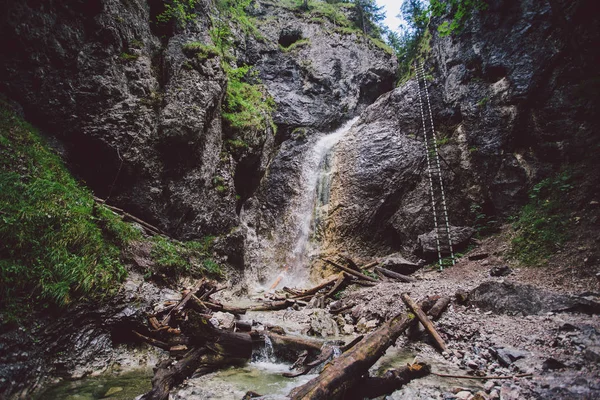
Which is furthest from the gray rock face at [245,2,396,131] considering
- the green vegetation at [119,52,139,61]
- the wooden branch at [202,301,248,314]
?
the wooden branch at [202,301,248,314]

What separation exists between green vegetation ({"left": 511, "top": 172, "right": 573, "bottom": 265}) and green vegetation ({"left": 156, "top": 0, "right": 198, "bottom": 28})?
1429 centimetres

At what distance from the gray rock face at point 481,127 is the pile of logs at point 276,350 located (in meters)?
7.15

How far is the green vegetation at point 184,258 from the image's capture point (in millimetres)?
7594

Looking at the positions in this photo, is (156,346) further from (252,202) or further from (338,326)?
(252,202)

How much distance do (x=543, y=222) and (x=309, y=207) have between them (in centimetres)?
1025

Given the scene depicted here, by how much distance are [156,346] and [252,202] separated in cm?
1121

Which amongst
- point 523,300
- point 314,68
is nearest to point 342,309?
point 523,300

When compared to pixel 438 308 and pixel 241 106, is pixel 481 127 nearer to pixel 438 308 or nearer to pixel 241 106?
pixel 438 308

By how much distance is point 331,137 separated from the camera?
64.1 ft

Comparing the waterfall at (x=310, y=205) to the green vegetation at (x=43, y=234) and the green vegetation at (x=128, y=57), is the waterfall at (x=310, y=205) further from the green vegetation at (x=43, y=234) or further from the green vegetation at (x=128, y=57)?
the green vegetation at (x=128, y=57)

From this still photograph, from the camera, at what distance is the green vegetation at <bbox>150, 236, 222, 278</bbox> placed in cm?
759

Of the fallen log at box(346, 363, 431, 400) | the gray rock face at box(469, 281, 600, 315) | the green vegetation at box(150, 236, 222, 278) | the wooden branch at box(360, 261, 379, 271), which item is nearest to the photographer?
the fallen log at box(346, 363, 431, 400)

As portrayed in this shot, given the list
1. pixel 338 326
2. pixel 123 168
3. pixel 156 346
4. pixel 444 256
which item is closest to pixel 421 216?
pixel 444 256

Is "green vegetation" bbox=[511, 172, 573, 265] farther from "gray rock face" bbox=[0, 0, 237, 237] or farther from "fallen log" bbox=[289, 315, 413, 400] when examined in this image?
"gray rock face" bbox=[0, 0, 237, 237]
